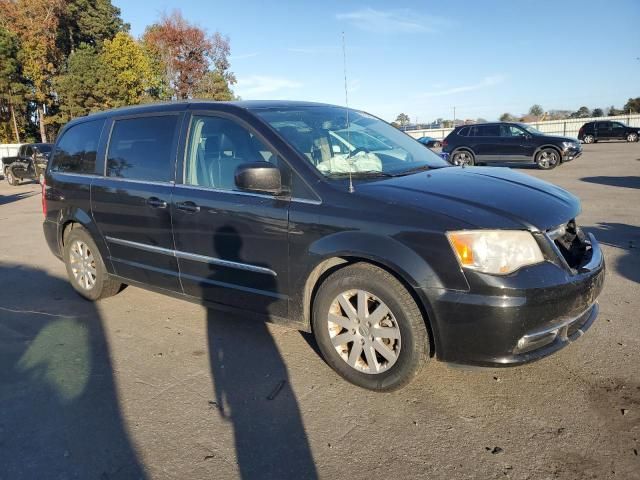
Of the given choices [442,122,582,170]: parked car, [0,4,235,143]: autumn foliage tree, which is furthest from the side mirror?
[0,4,235,143]: autumn foliage tree

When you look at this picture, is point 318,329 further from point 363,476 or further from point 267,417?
point 363,476

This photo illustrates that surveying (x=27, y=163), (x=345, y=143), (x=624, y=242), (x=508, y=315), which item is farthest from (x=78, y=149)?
(x=27, y=163)

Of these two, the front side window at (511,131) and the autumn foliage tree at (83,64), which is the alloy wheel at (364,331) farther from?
the autumn foliage tree at (83,64)

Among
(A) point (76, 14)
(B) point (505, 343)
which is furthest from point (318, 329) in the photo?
(A) point (76, 14)

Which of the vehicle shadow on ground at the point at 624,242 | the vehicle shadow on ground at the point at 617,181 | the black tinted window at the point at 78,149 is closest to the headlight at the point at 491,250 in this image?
the vehicle shadow on ground at the point at 624,242

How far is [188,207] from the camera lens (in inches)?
150

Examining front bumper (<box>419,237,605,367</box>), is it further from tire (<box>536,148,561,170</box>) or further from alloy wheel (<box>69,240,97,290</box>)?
tire (<box>536,148,561,170</box>)

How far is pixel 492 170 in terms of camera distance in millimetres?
3973

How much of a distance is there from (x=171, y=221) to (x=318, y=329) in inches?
60.3

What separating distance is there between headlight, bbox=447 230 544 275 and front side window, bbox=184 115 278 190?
1542 millimetres

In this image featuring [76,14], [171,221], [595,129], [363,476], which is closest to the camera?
[363,476]

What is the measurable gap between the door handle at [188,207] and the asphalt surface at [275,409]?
107 centimetres

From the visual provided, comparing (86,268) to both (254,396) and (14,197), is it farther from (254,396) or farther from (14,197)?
(14,197)

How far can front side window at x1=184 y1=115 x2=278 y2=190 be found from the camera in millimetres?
3660
